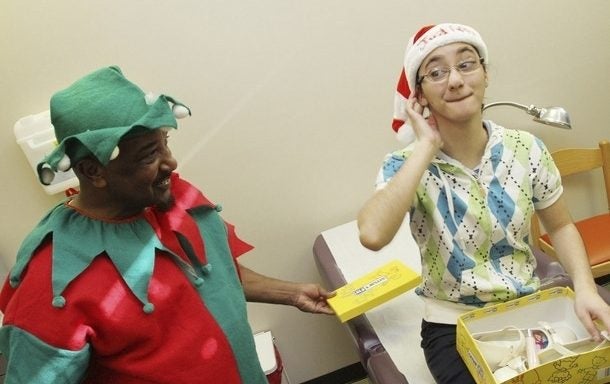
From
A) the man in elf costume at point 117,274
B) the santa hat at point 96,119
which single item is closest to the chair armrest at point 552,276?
the man in elf costume at point 117,274

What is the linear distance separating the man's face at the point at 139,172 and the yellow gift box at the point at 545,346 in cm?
74

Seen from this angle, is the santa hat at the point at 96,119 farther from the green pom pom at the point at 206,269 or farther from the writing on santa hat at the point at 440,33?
the writing on santa hat at the point at 440,33

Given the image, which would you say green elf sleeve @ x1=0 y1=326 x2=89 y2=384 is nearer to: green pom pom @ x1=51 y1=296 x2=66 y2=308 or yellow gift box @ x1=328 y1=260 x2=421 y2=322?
green pom pom @ x1=51 y1=296 x2=66 y2=308

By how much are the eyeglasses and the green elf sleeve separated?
3.11ft

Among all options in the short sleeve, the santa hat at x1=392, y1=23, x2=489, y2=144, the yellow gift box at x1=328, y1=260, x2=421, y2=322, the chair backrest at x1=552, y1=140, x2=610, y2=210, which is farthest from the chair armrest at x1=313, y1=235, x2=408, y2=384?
the chair backrest at x1=552, y1=140, x2=610, y2=210

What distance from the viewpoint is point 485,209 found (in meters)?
1.23

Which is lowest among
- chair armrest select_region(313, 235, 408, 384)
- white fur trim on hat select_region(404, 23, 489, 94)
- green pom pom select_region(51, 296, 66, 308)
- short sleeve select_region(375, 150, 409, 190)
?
chair armrest select_region(313, 235, 408, 384)

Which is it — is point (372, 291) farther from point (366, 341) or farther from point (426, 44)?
point (426, 44)

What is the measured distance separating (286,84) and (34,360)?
1250 mm

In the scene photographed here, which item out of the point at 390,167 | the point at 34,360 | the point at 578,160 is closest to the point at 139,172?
the point at 34,360

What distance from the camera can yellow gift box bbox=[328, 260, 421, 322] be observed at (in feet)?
4.80

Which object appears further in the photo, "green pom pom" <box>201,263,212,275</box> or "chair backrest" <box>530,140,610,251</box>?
"chair backrest" <box>530,140,610,251</box>

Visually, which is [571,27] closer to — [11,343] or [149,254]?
[149,254]

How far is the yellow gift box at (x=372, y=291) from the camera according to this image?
1.46 metres
